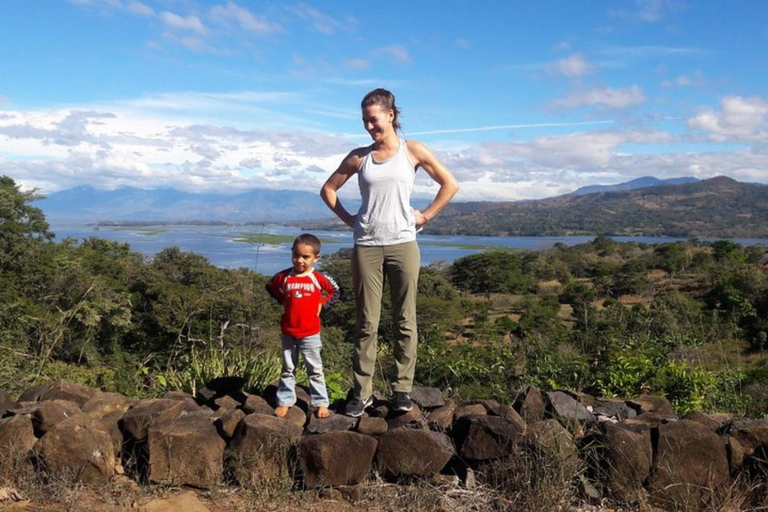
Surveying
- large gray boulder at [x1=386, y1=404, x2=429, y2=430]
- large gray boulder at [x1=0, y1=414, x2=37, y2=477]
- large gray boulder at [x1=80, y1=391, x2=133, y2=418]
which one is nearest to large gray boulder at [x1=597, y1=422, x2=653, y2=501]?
large gray boulder at [x1=386, y1=404, x2=429, y2=430]

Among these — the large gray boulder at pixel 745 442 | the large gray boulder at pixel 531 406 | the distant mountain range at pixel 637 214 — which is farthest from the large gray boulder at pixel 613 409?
the distant mountain range at pixel 637 214

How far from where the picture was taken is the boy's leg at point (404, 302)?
380 centimetres

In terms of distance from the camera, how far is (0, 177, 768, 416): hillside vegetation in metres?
5.41

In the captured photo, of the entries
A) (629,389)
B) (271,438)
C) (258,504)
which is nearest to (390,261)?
(271,438)

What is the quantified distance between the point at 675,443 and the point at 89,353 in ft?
48.0

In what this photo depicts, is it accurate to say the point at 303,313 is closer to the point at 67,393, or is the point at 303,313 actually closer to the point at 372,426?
the point at 372,426

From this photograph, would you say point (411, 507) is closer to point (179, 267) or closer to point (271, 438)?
point (271, 438)

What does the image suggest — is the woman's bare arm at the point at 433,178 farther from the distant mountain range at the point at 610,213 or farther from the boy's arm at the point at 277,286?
the distant mountain range at the point at 610,213

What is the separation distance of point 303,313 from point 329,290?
0.23 metres

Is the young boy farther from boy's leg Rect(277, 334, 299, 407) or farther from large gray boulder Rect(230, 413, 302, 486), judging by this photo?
large gray boulder Rect(230, 413, 302, 486)

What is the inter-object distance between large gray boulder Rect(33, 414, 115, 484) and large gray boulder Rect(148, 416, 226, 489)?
0.28 meters

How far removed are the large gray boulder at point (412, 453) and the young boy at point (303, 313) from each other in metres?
0.58

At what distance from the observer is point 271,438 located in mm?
3602

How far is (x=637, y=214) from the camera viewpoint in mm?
140000
